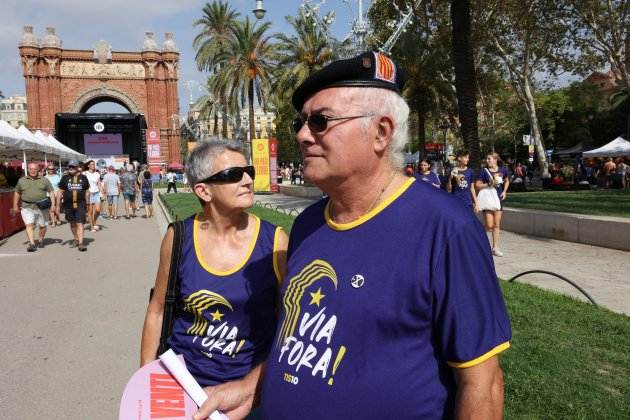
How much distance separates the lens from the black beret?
160 centimetres

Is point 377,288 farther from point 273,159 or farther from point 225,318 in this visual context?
point 273,159

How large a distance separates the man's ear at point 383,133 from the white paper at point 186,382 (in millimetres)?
1108

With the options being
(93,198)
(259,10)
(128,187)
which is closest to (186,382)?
(93,198)

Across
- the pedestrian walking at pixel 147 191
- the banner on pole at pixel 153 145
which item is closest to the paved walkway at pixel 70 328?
the pedestrian walking at pixel 147 191

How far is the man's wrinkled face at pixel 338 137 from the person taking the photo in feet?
5.37

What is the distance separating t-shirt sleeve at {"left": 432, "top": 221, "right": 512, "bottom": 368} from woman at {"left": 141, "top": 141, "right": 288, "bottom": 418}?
98 cm

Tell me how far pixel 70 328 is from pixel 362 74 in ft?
18.0

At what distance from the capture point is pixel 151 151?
5369cm

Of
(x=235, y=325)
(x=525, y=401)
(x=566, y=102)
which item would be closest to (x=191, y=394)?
(x=235, y=325)

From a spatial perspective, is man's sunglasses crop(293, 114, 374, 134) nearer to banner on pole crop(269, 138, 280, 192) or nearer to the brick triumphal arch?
banner on pole crop(269, 138, 280, 192)

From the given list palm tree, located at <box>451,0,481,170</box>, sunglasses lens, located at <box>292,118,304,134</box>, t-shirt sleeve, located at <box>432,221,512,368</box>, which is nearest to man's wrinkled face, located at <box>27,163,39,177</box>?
palm tree, located at <box>451,0,481,170</box>

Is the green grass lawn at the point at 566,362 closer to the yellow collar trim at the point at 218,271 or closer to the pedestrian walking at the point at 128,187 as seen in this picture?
the yellow collar trim at the point at 218,271

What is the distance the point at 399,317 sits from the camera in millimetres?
1412

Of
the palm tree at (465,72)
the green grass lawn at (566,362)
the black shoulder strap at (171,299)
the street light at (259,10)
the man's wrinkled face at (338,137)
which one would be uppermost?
the street light at (259,10)
